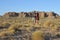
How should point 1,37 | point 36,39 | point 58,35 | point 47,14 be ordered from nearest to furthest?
Answer: point 36,39
point 1,37
point 58,35
point 47,14

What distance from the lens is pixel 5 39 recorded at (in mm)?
22188

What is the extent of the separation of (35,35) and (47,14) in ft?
470

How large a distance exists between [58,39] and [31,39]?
11.0ft

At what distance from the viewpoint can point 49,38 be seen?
77.3 ft

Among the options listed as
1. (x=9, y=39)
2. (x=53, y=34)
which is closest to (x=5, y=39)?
(x=9, y=39)

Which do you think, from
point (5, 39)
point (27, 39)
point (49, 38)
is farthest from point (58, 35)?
point (5, 39)

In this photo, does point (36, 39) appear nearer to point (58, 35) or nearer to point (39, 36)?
point (39, 36)

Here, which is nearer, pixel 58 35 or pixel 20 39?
pixel 20 39

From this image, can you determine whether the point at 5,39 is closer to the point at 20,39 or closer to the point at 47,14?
the point at 20,39

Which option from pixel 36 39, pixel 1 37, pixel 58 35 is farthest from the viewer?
pixel 58 35

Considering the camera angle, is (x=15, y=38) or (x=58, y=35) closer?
(x=15, y=38)

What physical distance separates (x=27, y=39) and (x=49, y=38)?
2.22 m

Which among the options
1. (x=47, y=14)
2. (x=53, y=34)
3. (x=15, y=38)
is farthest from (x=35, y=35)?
(x=47, y=14)

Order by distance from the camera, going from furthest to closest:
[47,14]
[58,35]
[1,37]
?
1. [47,14]
2. [58,35]
3. [1,37]
